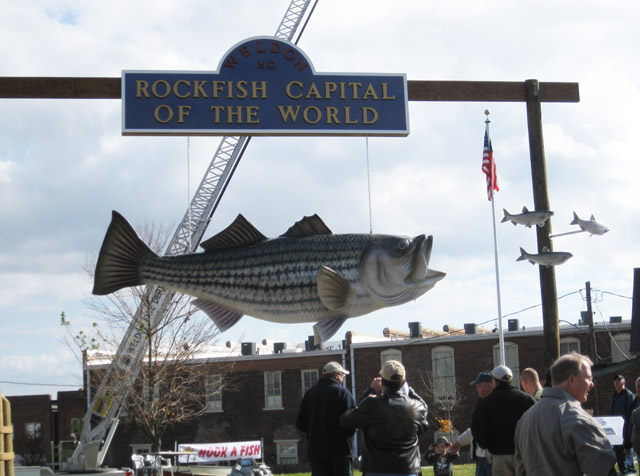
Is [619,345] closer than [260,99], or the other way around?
[260,99]

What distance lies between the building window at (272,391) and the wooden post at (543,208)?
3545 cm

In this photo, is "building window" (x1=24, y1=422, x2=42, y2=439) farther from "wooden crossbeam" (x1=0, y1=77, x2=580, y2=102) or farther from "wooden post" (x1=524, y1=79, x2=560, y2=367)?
"wooden post" (x1=524, y1=79, x2=560, y2=367)

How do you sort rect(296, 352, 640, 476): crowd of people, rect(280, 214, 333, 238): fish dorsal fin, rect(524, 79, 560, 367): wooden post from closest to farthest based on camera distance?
rect(296, 352, 640, 476): crowd of people → rect(280, 214, 333, 238): fish dorsal fin → rect(524, 79, 560, 367): wooden post

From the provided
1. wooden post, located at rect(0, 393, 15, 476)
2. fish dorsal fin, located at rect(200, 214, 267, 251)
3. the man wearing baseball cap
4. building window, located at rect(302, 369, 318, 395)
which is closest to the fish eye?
fish dorsal fin, located at rect(200, 214, 267, 251)

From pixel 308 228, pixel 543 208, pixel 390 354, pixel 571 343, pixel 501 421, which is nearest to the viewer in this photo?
pixel 308 228

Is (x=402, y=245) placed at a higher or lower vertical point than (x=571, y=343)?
lower

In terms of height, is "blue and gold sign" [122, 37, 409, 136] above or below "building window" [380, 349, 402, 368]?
above

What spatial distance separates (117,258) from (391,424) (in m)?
2.26

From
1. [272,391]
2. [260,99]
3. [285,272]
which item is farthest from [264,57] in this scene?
[272,391]

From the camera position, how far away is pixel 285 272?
5.12 metres

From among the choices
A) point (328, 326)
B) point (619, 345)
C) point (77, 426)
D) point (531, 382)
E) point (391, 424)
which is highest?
point (619, 345)

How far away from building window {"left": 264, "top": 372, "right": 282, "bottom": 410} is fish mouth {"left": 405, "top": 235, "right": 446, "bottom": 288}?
36.8 metres

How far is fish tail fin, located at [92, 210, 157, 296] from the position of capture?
5051mm

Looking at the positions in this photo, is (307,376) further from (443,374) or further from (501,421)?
(501,421)
